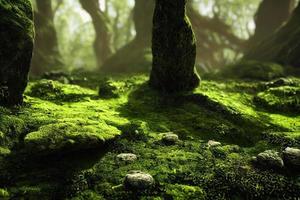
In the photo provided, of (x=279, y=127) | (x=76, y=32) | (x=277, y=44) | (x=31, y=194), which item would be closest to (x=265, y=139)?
(x=279, y=127)

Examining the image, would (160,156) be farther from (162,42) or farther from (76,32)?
(76,32)

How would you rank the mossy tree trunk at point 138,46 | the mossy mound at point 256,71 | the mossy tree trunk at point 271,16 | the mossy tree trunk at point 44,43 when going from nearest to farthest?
the mossy mound at point 256,71, the mossy tree trunk at point 44,43, the mossy tree trunk at point 138,46, the mossy tree trunk at point 271,16

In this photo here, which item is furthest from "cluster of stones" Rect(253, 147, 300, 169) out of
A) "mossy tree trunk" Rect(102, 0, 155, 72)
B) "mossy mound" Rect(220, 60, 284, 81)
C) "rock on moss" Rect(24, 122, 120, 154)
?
"mossy tree trunk" Rect(102, 0, 155, 72)

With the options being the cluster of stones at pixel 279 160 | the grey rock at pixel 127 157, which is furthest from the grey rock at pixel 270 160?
the grey rock at pixel 127 157

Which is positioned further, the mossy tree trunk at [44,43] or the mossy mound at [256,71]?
the mossy tree trunk at [44,43]

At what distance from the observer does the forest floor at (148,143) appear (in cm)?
602

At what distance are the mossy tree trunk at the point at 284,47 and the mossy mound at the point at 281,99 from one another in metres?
4.98

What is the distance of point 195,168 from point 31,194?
3.37 metres

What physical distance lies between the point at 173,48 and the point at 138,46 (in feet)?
52.0

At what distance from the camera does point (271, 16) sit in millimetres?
25594

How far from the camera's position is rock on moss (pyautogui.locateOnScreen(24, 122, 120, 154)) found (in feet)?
21.1

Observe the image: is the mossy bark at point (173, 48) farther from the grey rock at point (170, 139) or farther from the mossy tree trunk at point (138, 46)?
the mossy tree trunk at point (138, 46)

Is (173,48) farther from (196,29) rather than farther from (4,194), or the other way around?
(196,29)

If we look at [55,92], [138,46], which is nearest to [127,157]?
[55,92]
